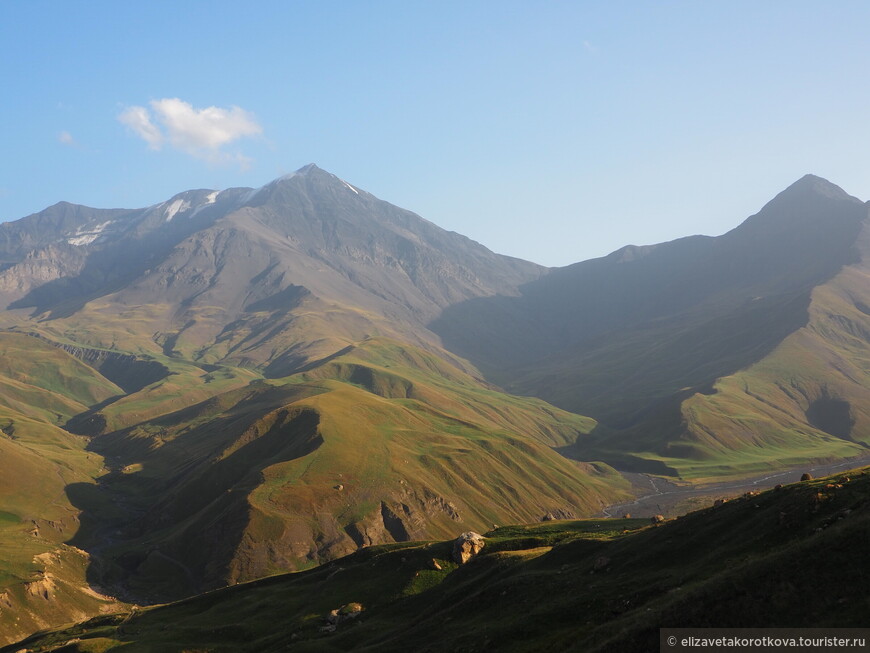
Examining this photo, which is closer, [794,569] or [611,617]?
[794,569]

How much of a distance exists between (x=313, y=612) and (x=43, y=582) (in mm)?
118110

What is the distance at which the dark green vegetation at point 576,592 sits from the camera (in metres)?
38.6

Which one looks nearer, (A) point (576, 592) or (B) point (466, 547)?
(A) point (576, 592)

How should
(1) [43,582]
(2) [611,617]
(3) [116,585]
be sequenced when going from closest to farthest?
(2) [611,617] < (1) [43,582] < (3) [116,585]

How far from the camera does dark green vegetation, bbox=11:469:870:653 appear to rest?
Answer: 127ft

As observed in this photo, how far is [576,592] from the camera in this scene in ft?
188

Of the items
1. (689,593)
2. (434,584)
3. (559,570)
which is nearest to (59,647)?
(434,584)

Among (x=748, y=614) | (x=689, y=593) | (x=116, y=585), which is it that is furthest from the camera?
(x=116, y=585)

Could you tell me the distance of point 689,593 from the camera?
41.7 meters

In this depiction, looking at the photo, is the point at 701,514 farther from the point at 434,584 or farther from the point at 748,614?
the point at 434,584

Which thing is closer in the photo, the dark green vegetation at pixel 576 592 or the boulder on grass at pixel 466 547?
the dark green vegetation at pixel 576 592

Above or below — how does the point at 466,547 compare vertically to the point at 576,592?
below

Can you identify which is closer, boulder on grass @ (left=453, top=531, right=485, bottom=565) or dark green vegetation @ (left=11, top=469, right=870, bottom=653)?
dark green vegetation @ (left=11, top=469, right=870, bottom=653)

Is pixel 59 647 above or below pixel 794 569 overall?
below
